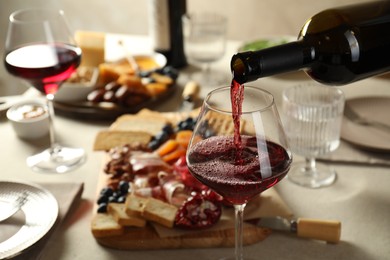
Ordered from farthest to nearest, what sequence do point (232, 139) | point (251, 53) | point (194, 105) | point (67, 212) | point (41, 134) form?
point (194, 105) < point (41, 134) < point (67, 212) < point (232, 139) < point (251, 53)

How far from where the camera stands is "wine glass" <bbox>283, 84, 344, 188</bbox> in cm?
131

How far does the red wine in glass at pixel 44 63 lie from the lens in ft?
4.58

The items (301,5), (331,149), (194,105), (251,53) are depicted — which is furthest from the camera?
(301,5)

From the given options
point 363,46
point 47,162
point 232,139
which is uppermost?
point 363,46

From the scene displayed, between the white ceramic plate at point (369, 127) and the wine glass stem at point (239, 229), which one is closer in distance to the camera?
the wine glass stem at point (239, 229)

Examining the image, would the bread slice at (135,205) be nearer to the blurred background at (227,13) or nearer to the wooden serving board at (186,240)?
the wooden serving board at (186,240)

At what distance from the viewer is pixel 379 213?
121 cm

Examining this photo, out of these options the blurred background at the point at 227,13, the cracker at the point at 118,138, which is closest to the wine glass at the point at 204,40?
the cracker at the point at 118,138

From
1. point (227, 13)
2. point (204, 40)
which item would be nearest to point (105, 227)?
point (204, 40)

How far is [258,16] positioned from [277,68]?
8.87ft

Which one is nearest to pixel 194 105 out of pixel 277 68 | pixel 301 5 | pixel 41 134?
pixel 41 134

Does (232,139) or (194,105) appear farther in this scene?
(194,105)

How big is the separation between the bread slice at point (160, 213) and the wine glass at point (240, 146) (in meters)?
0.21

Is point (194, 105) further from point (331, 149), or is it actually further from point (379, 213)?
point (379, 213)
